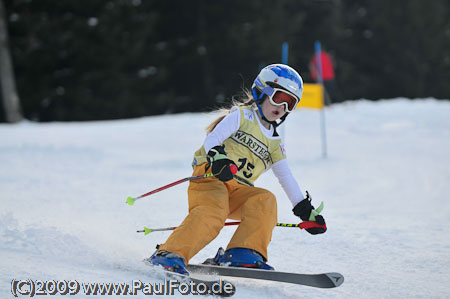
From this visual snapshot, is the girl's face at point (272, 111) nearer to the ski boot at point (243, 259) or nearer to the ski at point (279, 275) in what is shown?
the ski boot at point (243, 259)

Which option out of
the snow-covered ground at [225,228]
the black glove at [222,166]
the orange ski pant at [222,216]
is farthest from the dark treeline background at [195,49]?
the black glove at [222,166]

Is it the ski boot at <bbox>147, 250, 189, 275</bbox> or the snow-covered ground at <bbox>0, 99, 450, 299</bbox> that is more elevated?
the ski boot at <bbox>147, 250, 189, 275</bbox>

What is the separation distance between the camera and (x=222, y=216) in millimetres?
3346

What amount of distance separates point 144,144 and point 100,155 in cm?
146

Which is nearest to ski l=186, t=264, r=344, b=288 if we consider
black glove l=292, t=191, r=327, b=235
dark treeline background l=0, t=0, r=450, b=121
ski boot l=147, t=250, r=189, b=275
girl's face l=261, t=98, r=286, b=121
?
ski boot l=147, t=250, r=189, b=275

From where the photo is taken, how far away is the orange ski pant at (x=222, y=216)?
3152 mm

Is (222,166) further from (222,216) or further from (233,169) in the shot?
(222,216)

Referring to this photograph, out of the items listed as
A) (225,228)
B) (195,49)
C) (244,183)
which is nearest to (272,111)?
(244,183)

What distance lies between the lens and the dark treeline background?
19562 millimetres

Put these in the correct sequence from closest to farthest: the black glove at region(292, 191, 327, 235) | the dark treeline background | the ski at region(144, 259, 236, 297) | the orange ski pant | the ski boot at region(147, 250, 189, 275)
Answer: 1. the ski at region(144, 259, 236, 297)
2. the ski boot at region(147, 250, 189, 275)
3. the orange ski pant
4. the black glove at region(292, 191, 327, 235)
5. the dark treeline background

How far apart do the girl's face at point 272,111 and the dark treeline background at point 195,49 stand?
1637 centimetres

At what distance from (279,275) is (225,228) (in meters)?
1.94

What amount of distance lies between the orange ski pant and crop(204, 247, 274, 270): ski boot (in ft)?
0.10

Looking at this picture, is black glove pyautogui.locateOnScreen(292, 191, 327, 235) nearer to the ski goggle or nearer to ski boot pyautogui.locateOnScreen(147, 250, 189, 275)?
the ski goggle
